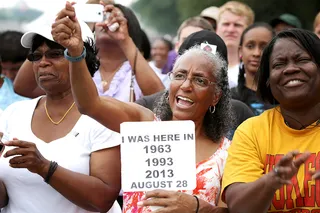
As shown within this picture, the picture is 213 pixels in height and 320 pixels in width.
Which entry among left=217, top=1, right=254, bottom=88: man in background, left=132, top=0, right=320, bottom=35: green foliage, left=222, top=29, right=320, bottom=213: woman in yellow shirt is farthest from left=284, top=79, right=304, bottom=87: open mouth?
left=132, top=0, right=320, bottom=35: green foliage

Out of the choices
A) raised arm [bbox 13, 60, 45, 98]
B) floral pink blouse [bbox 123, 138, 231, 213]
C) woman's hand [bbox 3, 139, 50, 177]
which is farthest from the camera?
raised arm [bbox 13, 60, 45, 98]

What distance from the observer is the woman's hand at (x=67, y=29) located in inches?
185

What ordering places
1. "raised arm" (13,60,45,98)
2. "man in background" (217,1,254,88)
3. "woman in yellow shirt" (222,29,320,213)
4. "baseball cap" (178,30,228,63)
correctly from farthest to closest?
1. "man in background" (217,1,254,88)
2. "raised arm" (13,60,45,98)
3. "baseball cap" (178,30,228,63)
4. "woman in yellow shirt" (222,29,320,213)

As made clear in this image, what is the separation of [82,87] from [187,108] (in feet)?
2.33

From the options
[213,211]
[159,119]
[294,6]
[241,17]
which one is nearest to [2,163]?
[159,119]

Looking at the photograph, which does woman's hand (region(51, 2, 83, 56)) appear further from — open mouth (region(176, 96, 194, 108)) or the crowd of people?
open mouth (region(176, 96, 194, 108))

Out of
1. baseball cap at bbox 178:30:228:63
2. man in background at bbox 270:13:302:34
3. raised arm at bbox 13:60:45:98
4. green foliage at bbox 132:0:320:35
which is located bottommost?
green foliage at bbox 132:0:320:35

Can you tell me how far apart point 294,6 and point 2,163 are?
13888 mm

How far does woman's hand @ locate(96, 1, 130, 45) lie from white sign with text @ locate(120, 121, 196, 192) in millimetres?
2245

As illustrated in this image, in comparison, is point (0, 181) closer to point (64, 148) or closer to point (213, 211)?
point (64, 148)

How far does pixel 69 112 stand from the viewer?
227 inches

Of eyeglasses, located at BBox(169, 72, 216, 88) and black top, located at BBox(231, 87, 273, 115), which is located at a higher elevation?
eyeglasses, located at BBox(169, 72, 216, 88)

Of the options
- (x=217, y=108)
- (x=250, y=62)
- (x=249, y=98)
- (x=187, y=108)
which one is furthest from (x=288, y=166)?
(x=250, y=62)

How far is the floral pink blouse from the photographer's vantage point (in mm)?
5043
